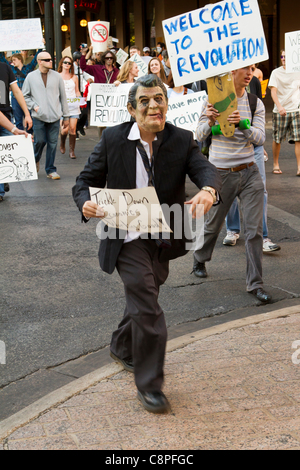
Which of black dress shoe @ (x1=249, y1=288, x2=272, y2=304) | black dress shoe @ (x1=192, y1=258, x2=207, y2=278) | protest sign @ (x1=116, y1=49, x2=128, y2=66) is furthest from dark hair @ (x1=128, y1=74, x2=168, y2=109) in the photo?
protest sign @ (x1=116, y1=49, x2=128, y2=66)

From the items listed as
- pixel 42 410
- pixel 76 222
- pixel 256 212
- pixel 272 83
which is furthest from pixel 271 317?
pixel 272 83

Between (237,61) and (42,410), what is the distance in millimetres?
3231

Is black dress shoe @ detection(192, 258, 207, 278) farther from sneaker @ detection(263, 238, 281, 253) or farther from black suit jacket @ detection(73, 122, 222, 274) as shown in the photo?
black suit jacket @ detection(73, 122, 222, 274)

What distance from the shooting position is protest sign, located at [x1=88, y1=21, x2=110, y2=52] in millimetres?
15234

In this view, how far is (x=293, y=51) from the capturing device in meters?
8.75

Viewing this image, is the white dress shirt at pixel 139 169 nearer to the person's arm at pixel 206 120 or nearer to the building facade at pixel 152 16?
the person's arm at pixel 206 120

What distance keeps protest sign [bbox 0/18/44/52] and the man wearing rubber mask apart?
6.28 meters

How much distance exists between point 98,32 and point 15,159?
8.78 meters

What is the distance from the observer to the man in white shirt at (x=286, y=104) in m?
10.5

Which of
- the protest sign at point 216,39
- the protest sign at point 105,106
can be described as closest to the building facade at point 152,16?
the protest sign at point 105,106

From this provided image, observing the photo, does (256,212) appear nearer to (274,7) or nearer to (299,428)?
(299,428)

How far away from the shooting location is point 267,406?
11.2 ft

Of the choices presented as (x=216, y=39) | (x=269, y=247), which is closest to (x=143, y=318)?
(x=216, y=39)

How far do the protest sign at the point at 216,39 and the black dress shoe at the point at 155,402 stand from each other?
2898mm
